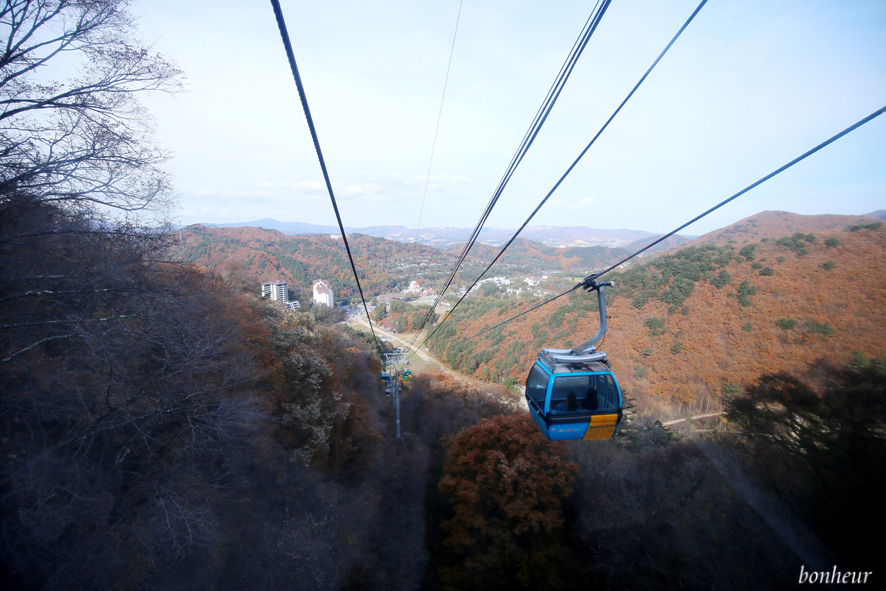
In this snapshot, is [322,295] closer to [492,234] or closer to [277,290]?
→ [277,290]

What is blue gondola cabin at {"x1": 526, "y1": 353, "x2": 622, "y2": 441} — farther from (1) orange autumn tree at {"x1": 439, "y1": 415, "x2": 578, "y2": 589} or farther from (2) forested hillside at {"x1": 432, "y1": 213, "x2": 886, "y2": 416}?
(2) forested hillside at {"x1": 432, "y1": 213, "x2": 886, "y2": 416}

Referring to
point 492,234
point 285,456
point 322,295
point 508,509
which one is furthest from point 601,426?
point 492,234

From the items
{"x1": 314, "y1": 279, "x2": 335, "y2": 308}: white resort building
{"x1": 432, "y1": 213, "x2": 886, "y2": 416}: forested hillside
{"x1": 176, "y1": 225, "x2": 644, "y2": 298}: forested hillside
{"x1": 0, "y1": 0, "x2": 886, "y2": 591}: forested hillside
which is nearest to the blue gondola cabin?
{"x1": 0, "y1": 0, "x2": 886, "y2": 591}: forested hillside

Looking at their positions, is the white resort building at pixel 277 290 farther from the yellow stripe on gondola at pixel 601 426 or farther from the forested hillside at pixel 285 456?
the yellow stripe on gondola at pixel 601 426

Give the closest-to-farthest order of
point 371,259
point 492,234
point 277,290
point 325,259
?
point 277,290 → point 325,259 → point 371,259 → point 492,234

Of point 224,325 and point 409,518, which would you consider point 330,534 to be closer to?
point 409,518

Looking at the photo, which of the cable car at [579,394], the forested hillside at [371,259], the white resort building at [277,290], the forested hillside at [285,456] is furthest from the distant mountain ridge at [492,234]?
the cable car at [579,394]
